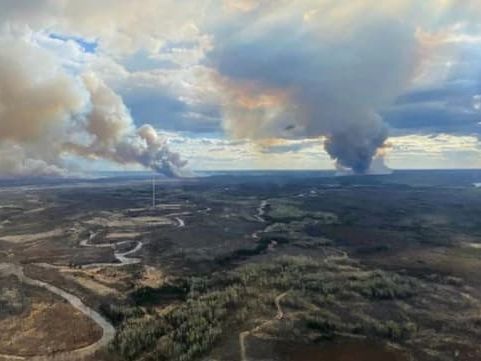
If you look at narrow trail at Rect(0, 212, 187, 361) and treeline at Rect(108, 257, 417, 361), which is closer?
narrow trail at Rect(0, 212, 187, 361)

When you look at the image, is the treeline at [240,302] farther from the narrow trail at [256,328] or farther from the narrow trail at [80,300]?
the narrow trail at [80,300]

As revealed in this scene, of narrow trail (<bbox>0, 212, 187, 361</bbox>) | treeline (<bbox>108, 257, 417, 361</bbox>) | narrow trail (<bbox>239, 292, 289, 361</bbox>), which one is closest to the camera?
narrow trail (<bbox>239, 292, 289, 361</bbox>)

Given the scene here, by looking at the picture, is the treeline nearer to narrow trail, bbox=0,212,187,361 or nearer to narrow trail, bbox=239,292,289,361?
narrow trail, bbox=239,292,289,361

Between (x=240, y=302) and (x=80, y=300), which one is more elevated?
(x=240, y=302)

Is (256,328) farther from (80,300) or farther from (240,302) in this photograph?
(80,300)

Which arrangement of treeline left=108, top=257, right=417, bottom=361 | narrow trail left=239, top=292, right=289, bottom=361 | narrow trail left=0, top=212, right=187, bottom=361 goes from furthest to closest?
treeline left=108, top=257, right=417, bottom=361, narrow trail left=0, top=212, right=187, bottom=361, narrow trail left=239, top=292, right=289, bottom=361

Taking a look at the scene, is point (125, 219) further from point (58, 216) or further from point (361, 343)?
point (361, 343)

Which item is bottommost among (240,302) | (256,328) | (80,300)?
(80,300)

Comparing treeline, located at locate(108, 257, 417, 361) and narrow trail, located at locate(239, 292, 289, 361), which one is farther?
treeline, located at locate(108, 257, 417, 361)

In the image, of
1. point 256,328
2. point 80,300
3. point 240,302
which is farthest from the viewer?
point 80,300

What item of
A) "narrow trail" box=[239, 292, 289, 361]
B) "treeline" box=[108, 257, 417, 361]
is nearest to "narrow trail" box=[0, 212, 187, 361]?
"treeline" box=[108, 257, 417, 361]

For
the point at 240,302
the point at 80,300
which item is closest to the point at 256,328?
the point at 240,302

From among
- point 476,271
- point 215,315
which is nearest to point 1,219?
point 215,315
